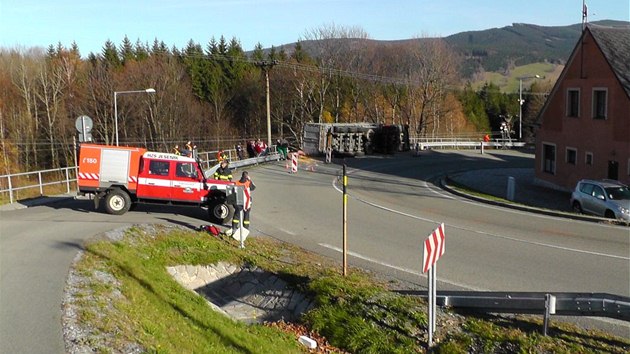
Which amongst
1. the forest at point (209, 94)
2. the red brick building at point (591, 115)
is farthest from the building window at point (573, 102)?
the forest at point (209, 94)

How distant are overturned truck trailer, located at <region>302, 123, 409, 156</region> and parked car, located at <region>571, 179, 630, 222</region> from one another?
Answer: 23.7 metres

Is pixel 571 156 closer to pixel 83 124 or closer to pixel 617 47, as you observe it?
pixel 617 47

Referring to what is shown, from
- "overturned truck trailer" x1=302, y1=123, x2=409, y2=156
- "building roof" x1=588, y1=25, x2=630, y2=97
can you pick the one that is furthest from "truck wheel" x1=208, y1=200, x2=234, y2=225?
"overturned truck trailer" x1=302, y1=123, x2=409, y2=156

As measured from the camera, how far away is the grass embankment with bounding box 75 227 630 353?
8648 millimetres

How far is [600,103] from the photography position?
28.8m

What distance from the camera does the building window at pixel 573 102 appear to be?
3062 centimetres

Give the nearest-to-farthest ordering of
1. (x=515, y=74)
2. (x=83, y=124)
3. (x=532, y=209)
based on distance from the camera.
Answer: (x=83, y=124) < (x=532, y=209) < (x=515, y=74)

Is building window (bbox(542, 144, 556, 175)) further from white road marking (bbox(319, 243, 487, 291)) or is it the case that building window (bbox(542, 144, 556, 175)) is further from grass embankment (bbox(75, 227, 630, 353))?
grass embankment (bbox(75, 227, 630, 353))

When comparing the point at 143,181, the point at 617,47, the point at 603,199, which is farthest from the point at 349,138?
the point at 143,181

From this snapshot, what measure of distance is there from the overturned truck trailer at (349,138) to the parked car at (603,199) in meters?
23.7

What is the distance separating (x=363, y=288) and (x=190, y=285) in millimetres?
3887

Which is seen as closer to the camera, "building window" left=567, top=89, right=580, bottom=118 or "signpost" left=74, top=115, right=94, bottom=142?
"signpost" left=74, top=115, right=94, bottom=142

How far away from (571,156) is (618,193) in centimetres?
953

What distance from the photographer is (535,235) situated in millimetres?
18125
